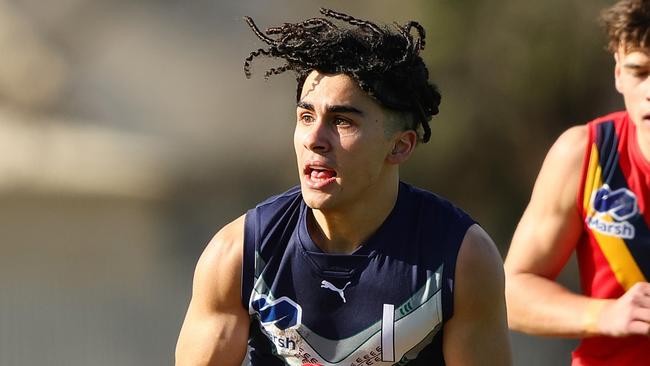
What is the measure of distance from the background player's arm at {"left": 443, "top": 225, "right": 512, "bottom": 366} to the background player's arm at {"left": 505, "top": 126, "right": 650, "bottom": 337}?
0.63 m

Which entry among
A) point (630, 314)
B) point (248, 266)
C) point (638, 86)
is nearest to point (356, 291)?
point (248, 266)

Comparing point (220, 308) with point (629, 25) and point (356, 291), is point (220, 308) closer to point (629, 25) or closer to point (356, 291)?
point (356, 291)

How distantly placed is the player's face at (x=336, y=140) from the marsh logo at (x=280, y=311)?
1.04 ft

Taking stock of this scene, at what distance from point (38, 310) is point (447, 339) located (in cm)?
743

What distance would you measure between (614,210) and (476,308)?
0.89m

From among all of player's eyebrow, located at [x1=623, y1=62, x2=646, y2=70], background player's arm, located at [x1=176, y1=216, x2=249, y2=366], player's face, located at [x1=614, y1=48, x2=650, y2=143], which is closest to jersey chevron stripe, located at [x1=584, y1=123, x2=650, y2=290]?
player's face, located at [x1=614, y1=48, x2=650, y2=143]

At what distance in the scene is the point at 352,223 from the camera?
14.4 feet

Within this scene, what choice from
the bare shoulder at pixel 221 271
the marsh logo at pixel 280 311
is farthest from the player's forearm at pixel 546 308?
the bare shoulder at pixel 221 271

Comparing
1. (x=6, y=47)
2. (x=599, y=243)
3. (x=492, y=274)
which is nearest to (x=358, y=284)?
(x=492, y=274)

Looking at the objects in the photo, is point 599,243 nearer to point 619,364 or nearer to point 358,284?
point 619,364

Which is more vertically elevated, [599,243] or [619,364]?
[599,243]

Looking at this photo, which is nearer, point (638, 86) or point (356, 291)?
point (356, 291)

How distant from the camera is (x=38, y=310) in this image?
1121 centimetres

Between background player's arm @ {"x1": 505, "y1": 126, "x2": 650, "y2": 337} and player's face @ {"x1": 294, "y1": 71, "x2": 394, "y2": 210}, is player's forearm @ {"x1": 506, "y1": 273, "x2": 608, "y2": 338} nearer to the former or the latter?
background player's arm @ {"x1": 505, "y1": 126, "x2": 650, "y2": 337}
